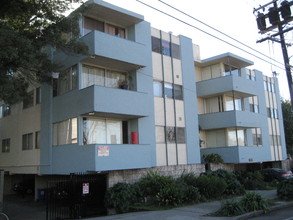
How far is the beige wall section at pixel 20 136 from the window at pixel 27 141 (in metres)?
0.21

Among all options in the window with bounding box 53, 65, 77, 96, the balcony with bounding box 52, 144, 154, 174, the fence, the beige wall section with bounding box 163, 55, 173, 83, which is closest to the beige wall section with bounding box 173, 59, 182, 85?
the beige wall section with bounding box 163, 55, 173, 83

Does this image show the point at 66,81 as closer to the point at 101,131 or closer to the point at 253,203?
the point at 101,131

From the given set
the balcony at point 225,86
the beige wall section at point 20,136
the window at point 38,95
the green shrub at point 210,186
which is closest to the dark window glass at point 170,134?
the green shrub at point 210,186

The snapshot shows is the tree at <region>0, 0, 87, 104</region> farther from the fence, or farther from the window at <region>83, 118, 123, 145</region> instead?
the fence

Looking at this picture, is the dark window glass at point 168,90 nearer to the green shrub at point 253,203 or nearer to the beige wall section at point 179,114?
the beige wall section at point 179,114

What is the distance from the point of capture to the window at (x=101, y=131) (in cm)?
1613

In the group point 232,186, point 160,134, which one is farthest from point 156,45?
point 232,186

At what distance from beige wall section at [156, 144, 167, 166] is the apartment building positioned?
6 centimetres

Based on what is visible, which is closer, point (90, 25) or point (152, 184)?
point (152, 184)

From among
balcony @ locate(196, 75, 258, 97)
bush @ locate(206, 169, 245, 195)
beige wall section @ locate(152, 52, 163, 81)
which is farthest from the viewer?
balcony @ locate(196, 75, 258, 97)

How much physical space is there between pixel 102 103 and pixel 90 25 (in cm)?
491

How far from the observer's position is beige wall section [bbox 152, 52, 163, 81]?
19531 mm

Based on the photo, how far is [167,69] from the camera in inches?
801

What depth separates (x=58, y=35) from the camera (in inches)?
577
